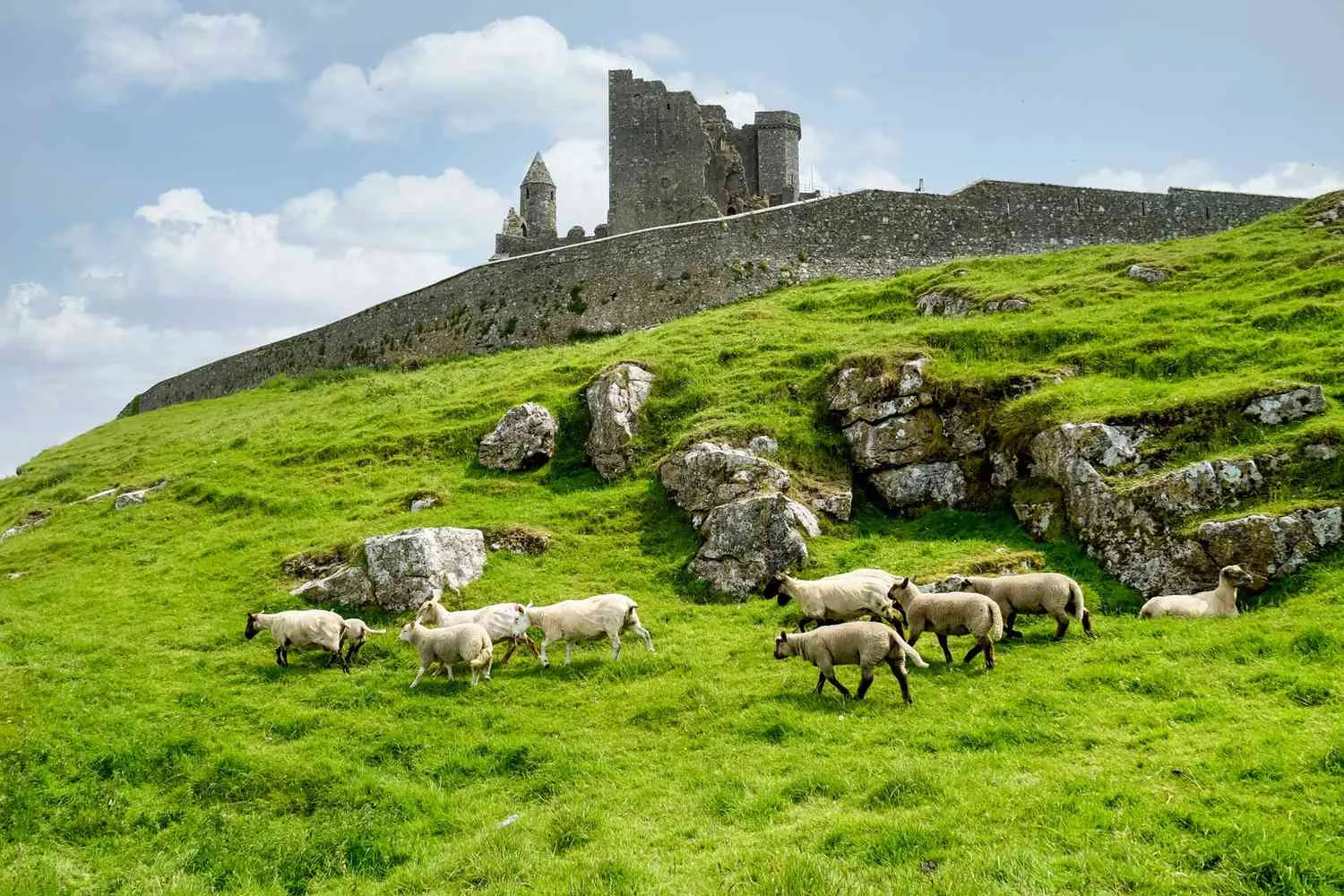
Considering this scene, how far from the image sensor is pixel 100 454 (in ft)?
149

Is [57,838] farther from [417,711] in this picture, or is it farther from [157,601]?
[157,601]

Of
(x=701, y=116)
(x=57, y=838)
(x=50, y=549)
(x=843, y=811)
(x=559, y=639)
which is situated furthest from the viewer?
(x=701, y=116)

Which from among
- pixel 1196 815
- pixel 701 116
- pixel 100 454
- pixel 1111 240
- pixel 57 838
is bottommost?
pixel 57 838

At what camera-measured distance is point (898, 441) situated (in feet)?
76.5

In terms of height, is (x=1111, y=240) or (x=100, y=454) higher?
(x=1111, y=240)

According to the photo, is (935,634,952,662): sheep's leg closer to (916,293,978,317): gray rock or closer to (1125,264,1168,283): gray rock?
(916,293,978,317): gray rock

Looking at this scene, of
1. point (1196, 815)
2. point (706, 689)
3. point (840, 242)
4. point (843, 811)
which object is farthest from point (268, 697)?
point (840, 242)

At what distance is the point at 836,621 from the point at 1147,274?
2140 cm

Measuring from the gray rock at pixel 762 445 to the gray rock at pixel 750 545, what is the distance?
289 centimetres

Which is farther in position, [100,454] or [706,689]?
[100,454]

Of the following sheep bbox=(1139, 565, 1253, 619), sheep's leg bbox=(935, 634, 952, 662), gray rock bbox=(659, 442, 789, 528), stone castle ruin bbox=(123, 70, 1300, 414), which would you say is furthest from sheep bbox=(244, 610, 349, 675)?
→ stone castle ruin bbox=(123, 70, 1300, 414)

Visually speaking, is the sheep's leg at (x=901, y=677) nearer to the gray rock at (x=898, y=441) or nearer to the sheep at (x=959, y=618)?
the sheep at (x=959, y=618)

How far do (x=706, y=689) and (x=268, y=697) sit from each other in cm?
759

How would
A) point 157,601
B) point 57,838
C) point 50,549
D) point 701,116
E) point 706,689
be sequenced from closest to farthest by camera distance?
point 57,838, point 706,689, point 157,601, point 50,549, point 701,116
